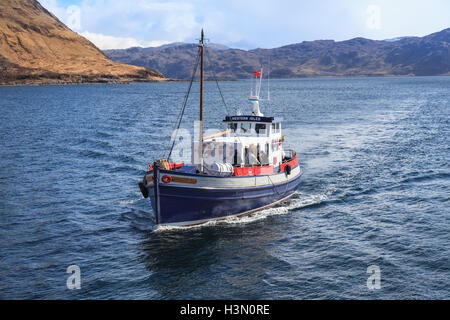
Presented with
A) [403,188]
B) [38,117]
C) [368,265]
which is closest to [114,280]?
[368,265]

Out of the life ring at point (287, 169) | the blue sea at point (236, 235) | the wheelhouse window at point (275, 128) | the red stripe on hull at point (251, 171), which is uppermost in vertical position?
the wheelhouse window at point (275, 128)

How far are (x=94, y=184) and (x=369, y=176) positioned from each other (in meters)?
22.2

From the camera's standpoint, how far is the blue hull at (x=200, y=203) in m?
22.5

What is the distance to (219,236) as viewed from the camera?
22.5m

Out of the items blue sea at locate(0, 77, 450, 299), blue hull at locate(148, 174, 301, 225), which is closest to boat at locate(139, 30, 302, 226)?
blue hull at locate(148, 174, 301, 225)

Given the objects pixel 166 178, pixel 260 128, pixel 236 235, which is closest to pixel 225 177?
pixel 236 235

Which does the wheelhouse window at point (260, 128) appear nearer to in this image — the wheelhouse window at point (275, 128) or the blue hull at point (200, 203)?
the wheelhouse window at point (275, 128)

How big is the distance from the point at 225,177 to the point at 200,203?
2.06 m

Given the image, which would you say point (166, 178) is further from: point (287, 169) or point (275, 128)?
point (275, 128)

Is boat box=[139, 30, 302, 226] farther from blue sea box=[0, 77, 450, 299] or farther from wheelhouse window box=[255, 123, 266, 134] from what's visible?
blue sea box=[0, 77, 450, 299]

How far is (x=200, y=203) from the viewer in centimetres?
2317

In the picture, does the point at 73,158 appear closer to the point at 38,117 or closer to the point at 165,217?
the point at 165,217

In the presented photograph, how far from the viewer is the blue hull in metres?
22.5

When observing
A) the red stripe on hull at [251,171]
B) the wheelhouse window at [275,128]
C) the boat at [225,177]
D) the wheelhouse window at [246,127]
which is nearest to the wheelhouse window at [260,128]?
the boat at [225,177]
